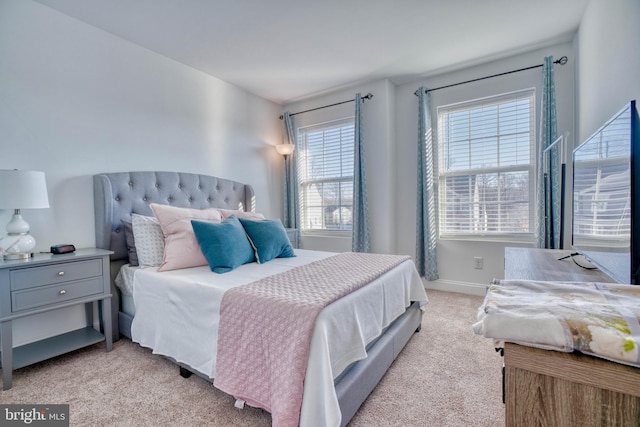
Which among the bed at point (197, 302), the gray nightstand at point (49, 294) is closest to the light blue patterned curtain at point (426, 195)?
the bed at point (197, 302)

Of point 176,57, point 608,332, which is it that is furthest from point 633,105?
point 176,57

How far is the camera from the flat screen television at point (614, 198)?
99cm

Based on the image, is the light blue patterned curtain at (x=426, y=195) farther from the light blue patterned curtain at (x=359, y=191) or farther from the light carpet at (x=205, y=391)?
the light carpet at (x=205, y=391)

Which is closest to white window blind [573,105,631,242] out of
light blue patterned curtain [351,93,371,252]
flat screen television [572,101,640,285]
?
flat screen television [572,101,640,285]

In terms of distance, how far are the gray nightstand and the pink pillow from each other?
17.8 inches

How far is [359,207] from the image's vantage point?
3602mm

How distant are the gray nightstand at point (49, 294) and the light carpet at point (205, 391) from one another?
116 millimetres

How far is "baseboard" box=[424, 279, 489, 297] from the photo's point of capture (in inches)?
127

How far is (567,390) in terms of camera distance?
0.57m

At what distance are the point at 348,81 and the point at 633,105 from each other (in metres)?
2.94

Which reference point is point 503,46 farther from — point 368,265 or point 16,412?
point 16,412

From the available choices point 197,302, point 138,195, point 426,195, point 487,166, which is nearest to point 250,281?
point 197,302

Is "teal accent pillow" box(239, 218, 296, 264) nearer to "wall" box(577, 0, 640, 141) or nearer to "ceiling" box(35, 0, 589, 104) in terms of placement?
"ceiling" box(35, 0, 589, 104)

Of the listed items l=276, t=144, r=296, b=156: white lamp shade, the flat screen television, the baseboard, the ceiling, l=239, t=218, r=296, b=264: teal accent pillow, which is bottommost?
the baseboard
